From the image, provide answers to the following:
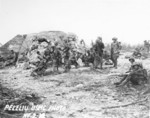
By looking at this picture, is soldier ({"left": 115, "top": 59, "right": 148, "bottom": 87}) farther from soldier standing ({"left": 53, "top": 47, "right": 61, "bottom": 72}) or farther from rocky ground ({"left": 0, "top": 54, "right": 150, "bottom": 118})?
soldier standing ({"left": 53, "top": 47, "right": 61, "bottom": 72})

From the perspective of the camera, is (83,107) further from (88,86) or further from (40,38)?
(40,38)

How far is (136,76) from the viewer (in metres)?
7.65

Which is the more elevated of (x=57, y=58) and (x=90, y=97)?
(x=57, y=58)

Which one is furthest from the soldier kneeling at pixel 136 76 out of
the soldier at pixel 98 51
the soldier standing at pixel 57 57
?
the soldier standing at pixel 57 57

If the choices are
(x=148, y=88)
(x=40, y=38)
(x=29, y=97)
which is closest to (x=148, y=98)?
(x=148, y=88)

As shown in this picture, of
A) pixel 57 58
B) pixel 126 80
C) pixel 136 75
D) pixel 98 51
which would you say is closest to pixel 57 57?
pixel 57 58

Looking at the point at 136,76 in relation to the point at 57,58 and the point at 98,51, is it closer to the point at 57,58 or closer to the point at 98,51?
the point at 98,51

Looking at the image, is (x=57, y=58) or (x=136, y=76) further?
(x=57, y=58)

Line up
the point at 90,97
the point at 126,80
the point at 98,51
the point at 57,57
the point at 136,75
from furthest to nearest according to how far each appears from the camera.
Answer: the point at 57,57 < the point at 98,51 < the point at 126,80 < the point at 136,75 < the point at 90,97

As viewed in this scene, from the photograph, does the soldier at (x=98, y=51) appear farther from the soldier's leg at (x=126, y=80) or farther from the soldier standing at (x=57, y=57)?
the soldier's leg at (x=126, y=80)

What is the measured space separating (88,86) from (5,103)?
12.1 feet

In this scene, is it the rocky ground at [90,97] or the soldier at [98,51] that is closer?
the rocky ground at [90,97]

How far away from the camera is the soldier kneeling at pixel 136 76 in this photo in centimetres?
756

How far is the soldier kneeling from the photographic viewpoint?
24.8 ft
